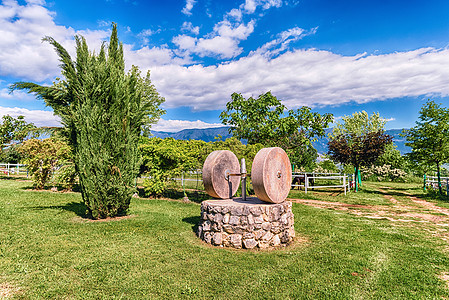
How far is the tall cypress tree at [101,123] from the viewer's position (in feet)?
27.3

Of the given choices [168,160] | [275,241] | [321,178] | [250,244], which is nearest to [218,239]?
[250,244]

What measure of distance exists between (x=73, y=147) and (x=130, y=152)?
6.62ft

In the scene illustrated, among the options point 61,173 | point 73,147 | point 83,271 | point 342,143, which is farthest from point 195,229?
point 342,143

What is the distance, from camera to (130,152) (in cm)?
904

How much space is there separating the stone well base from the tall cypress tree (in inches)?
165

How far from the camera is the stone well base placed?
5.94m

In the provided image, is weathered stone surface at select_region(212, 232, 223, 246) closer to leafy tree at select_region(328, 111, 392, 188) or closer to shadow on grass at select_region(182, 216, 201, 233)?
shadow on grass at select_region(182, 216, 201, 233)

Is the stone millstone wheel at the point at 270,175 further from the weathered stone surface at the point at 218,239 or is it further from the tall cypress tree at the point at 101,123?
the tall cypress tree at the point at 101,123

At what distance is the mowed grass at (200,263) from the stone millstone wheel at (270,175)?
4.43 ft

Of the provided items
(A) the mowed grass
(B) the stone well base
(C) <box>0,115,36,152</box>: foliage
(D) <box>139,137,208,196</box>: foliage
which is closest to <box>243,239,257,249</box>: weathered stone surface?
(B) the stone well base

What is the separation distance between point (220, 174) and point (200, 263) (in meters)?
2.98

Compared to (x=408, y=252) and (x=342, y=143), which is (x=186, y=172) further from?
(x=342, y=143)

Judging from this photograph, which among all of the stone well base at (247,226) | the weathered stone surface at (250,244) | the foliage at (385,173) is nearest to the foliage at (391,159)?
the foliage at (385,173)

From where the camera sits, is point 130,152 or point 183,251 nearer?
point 183,251
